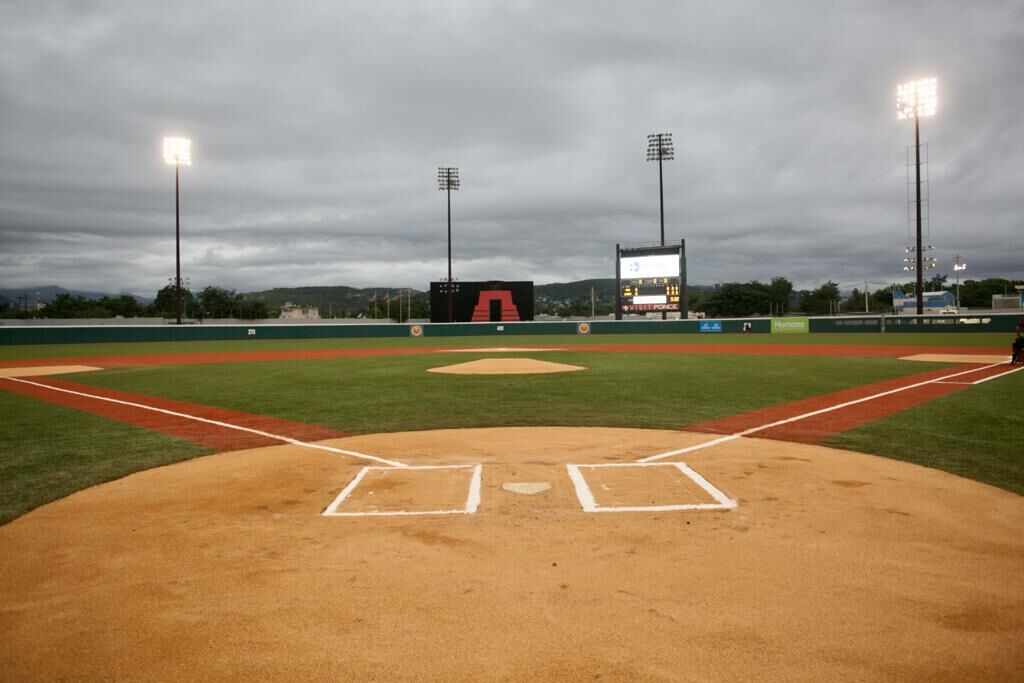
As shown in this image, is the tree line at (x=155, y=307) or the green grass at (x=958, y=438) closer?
the green grass at (x=958, y=438)

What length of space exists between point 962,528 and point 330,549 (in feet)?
15.8

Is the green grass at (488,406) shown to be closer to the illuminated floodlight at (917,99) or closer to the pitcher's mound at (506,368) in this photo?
the pitcher's mound at (506,368)

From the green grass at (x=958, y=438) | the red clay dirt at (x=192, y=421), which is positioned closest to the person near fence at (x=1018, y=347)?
the green grass at (x=958, y=438)

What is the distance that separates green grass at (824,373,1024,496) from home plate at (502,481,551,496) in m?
4.37

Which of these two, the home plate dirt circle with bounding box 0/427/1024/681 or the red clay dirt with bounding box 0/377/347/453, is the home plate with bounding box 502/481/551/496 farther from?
the red clay dirt with bounding box 0/377/347/453

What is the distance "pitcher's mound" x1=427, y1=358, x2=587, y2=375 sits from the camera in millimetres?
18188

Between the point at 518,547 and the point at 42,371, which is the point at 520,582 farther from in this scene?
the point at 42,371

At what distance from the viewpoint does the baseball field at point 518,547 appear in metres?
3.01

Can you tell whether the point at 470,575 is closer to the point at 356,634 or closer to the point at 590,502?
the point at 356,634

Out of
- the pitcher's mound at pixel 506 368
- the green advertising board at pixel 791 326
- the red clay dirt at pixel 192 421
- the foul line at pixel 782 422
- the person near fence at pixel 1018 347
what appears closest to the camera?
the foul line at pixel 782 422

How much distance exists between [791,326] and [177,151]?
45.7 m

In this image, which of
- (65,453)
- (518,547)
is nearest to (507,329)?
(65,453)

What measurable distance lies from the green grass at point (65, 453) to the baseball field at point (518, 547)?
52 millimetres

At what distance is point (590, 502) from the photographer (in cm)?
539
